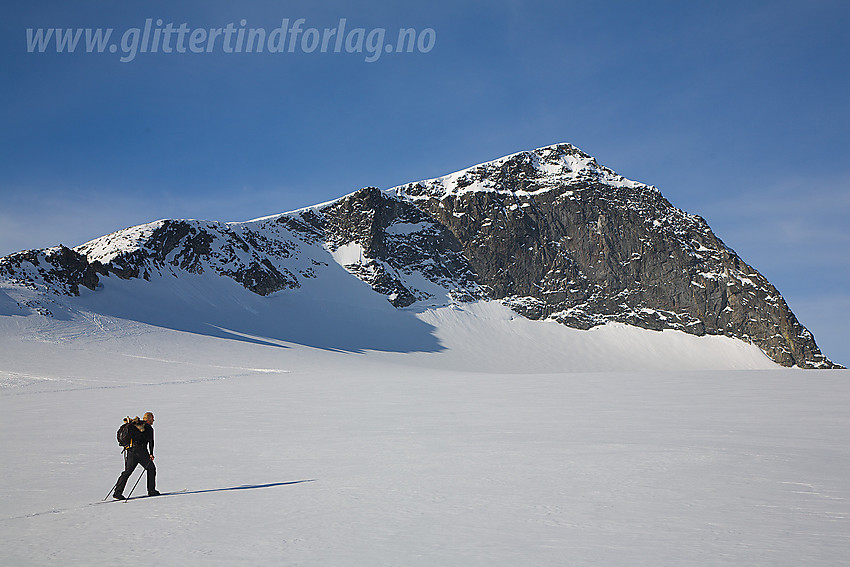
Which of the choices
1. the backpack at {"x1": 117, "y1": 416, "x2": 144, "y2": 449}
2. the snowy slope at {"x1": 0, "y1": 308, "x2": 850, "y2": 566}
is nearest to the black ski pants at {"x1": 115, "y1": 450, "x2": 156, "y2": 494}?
the backpack at {"x1": 117, "y1": 416, "x2": 144, "y2": 449}

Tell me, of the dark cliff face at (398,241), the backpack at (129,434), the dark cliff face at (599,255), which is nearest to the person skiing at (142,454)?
the backpack at (129,434)

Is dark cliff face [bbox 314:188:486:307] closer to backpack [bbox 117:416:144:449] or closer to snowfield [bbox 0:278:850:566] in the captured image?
snowfield [bbox 0:278:850:566]

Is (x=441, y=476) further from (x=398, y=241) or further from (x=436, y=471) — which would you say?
(x=398, y=241)

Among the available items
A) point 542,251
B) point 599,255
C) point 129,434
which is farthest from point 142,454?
point 599,255

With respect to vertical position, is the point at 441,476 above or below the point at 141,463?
above

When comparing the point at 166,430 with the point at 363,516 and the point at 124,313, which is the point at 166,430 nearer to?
the point at 363,516

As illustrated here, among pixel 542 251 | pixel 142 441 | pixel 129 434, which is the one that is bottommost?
pixel 142 441

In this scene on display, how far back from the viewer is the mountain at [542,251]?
9888 centimetres

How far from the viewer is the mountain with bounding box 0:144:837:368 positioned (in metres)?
98.9

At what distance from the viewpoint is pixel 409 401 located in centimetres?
2394

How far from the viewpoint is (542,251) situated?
112m

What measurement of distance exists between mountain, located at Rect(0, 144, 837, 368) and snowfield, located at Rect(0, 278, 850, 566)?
211ft

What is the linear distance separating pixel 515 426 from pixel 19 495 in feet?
38.2

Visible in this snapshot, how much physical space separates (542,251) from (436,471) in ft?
340
